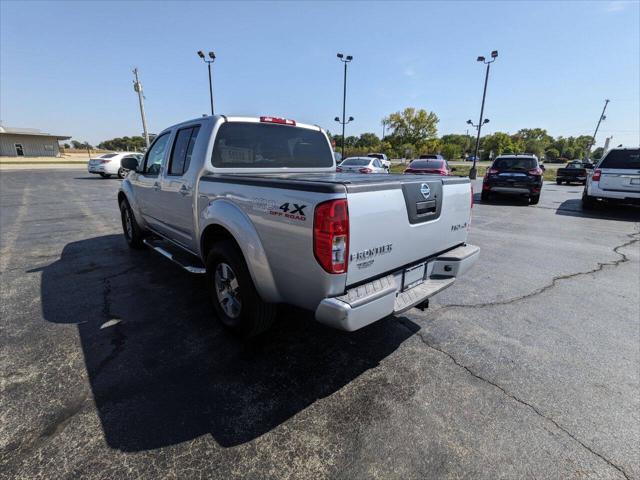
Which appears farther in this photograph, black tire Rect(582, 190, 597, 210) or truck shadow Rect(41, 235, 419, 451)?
black tire Rect(582, 190, 597, 210)

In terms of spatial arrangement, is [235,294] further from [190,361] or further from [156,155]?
[156,155]

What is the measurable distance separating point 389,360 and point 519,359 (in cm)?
113

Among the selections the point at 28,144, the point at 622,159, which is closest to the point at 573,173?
the point at 622,159

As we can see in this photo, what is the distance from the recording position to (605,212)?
10844mm

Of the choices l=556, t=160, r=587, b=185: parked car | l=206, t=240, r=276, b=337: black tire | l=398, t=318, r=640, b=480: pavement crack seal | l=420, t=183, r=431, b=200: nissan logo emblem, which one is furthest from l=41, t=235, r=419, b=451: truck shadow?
l=556, t=160, r=587, b=185: parked car

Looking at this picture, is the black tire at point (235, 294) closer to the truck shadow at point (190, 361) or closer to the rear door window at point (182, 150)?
the truck shadow at point (190, 361)

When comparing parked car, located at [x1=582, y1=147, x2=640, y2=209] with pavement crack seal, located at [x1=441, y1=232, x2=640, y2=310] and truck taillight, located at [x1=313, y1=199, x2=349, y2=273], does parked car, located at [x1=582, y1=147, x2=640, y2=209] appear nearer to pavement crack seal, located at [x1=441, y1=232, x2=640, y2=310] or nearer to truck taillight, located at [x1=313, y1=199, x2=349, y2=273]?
pavement crack seal, located at [x1=441, y1=232, x2=640, y2=310]

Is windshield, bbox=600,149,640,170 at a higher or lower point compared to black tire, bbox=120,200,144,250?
higher

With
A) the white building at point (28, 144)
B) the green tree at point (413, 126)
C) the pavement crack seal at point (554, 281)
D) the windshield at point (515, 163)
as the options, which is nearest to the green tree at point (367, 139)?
the green tree at point (413, 126)

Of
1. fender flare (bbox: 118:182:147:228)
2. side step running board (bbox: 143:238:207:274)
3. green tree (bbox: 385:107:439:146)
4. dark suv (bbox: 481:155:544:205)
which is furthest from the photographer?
green tree (bbox: 385:107:439:146)

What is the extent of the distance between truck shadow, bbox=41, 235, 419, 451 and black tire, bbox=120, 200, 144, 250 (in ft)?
5.06

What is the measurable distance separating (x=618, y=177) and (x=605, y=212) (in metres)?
1.86

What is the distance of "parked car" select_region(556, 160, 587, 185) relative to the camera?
70.6 feet

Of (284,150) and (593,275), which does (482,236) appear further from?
(284,150)
